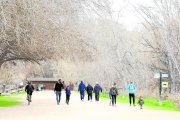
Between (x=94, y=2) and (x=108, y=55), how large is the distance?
4216cm

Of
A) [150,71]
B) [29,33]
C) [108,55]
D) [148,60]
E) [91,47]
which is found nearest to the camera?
[29,33]

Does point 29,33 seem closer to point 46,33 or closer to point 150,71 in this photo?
point 46,33

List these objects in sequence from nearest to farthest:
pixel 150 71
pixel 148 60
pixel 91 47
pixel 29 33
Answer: pixel 29 33
pixel 91 47
pixel 150 71
pixel 148 60

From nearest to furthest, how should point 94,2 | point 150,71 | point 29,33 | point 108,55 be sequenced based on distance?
point 29,33, point 94,2, point 150,71, point 108,55

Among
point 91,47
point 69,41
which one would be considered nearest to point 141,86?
point 91,47

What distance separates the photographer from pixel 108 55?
66188 mm

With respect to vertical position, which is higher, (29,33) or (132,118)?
(29,33)

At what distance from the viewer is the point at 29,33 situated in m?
22.3

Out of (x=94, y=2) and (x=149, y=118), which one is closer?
(x=149, y=118)

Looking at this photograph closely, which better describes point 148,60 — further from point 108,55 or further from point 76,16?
point 76,16

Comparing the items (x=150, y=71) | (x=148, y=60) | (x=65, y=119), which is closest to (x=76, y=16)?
(x=65, y=119)

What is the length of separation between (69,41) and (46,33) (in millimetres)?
2818

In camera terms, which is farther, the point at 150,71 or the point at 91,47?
the point at 150,71

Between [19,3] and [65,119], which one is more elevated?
[19,3]
